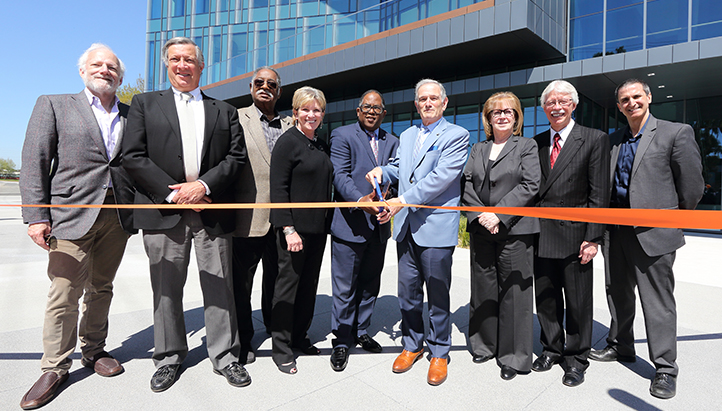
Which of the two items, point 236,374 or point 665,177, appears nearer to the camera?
point 236,374

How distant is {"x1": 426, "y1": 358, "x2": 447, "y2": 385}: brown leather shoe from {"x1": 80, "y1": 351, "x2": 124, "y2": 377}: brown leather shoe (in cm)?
220

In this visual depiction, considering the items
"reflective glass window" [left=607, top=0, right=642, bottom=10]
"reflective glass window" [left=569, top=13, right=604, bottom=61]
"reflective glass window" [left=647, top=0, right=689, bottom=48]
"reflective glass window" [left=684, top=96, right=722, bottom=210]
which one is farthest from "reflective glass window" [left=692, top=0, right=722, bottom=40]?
"reflective glass window" [left=684, top=96, right=722, bottom=210]

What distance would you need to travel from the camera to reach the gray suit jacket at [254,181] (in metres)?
3.09

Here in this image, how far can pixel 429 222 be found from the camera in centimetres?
287

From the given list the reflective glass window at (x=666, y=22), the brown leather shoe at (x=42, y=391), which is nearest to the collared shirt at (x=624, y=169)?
the brown leather shoe at (x=42, y=391)

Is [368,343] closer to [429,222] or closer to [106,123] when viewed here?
[429,222]

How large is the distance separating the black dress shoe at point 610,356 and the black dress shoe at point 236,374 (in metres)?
2.75

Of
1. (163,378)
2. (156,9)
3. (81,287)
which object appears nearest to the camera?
(163,378)

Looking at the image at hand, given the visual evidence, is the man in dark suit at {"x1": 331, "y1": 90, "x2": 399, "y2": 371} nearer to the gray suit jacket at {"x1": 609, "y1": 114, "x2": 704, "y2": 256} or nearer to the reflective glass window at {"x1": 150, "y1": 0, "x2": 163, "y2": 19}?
the gray suit jacket at {"x1": 609, "y1": 114, "x2": 704, "y2": 256}

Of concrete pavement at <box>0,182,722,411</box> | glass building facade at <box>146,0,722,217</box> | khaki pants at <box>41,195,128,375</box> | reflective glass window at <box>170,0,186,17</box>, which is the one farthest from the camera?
reflective glass window at <box>170,0,186,17</box>

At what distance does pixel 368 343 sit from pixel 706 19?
14.0 metres

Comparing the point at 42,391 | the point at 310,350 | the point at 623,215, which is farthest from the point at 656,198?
the point at 42,391

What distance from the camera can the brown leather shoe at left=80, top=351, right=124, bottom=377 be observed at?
271cm

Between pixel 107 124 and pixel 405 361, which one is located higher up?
pixel 107 124
